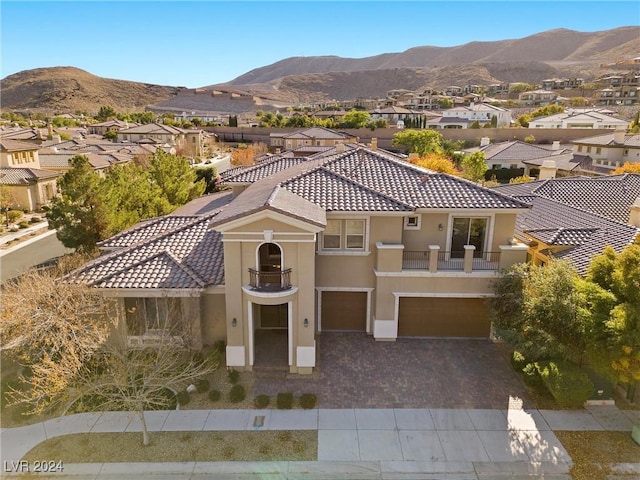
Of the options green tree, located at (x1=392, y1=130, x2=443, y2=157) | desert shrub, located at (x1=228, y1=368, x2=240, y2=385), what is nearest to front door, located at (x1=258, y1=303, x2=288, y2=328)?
desert shrub, located at (x1=228, y1=368, x2=240, y2=385)

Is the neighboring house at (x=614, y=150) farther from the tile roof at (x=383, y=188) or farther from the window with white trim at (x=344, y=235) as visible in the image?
the window with white trim at (x=344, y=235)

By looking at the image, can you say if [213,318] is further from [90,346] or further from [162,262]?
[90,346]

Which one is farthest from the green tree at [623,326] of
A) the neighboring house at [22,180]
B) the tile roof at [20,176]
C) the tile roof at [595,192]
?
the tile roof at [20,176]

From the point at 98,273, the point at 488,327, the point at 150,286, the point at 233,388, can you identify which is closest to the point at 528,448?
the point at 488,327

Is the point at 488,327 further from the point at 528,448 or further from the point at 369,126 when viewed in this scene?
the point at 369,126

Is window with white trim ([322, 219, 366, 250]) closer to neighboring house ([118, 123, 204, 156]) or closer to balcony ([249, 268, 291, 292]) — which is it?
balcony ([249, 268, 291, 292])

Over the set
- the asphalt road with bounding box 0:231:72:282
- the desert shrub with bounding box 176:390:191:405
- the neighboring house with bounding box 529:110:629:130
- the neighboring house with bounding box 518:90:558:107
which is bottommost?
the asphalt road with bounding box 0:231:72:282
